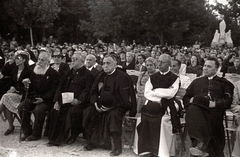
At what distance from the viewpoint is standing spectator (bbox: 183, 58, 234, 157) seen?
529 cm

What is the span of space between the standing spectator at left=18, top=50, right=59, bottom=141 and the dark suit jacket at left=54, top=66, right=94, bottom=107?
0.70ft

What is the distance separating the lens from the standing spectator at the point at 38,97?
6.78 m

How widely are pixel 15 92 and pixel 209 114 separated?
4331mm

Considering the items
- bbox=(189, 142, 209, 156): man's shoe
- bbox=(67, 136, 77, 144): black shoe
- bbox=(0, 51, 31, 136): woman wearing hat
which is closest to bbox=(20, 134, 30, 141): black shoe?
bbox=(0, 51, 31, 136): woman wearing hat

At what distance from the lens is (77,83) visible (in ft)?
22.6

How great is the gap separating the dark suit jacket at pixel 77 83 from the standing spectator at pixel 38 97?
0.21 meters

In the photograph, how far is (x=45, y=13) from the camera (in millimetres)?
25531

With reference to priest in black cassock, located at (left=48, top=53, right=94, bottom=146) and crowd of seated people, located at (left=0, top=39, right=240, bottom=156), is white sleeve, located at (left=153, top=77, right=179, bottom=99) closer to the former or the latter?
crowd of seated people, located at (left=0, top=39, right=240, bottom=156)

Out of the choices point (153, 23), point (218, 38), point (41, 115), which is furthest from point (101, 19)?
point (41, 115)

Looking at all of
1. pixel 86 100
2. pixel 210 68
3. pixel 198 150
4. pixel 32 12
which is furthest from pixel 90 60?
pixel 32 12

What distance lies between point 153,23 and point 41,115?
1255 inches

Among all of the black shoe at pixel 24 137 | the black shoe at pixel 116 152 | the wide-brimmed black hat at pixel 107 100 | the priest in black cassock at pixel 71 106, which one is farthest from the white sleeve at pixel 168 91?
the black shoe at pixel 24 137

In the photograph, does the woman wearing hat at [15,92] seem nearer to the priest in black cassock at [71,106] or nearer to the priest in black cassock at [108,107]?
the priest in black cassock at [71,106]

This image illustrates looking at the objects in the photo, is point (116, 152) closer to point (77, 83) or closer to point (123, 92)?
point (123, 92)
